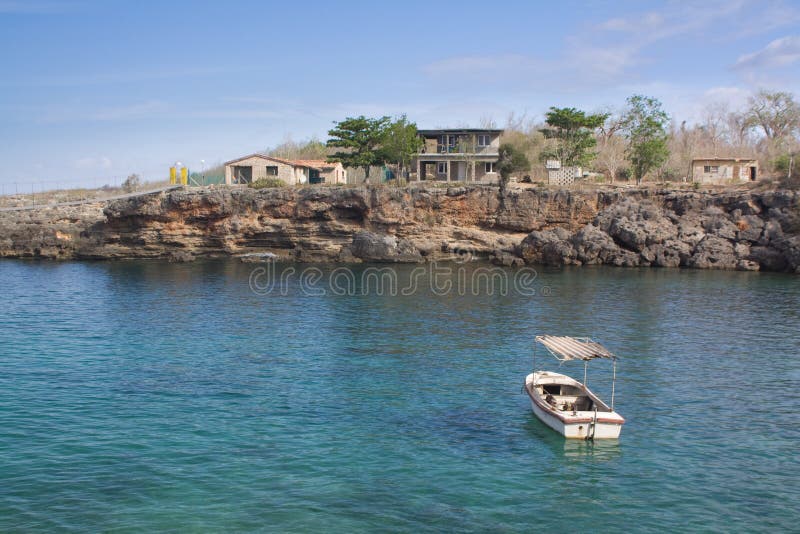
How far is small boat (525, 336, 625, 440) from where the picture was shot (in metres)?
23.0

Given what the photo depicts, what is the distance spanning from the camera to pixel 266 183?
85.5 m

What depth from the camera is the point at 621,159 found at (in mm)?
101500

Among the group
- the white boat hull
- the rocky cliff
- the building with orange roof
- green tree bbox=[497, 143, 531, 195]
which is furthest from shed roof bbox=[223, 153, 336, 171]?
the white boat hull

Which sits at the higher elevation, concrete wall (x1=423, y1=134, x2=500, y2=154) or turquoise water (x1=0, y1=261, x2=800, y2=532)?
concrete wall (x1=423, y1=134, x2=500, y2=154)

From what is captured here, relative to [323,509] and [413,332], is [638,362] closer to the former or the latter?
[413,332]

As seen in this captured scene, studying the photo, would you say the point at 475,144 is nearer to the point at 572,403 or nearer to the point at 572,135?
the point at 572,135

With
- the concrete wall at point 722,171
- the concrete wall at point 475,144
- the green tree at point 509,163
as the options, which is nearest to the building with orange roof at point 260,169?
the concrete wall at point 475,144

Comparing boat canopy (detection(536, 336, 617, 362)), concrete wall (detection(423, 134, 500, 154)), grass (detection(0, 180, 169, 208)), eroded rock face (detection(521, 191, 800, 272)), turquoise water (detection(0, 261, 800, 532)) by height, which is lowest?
turquoise water (detection(0, 261, 800, 532))

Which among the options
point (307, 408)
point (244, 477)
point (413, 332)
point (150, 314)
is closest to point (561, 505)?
point (244, 477)

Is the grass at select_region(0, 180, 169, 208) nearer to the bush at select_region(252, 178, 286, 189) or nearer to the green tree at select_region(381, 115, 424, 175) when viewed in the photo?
the bush at select_region(252, 178, 286, 189)

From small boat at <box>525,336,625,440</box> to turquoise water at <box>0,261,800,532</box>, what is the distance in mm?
581

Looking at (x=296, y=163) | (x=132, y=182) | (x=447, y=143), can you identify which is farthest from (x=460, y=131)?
(x=132, y=182)

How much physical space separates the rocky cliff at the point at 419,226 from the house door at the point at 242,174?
37.0ft

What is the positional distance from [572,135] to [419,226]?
89.1 feet
